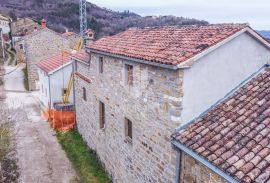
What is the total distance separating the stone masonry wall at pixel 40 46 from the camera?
2917 centimetres

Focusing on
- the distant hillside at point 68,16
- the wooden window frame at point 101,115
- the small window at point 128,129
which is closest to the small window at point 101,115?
the wooden window frame at point 101,115

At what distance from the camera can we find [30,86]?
3083 centimetres

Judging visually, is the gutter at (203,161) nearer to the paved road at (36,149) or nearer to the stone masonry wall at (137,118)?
the stone masonry wall at (137,118)

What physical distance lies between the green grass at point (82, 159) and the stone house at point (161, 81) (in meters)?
0.87

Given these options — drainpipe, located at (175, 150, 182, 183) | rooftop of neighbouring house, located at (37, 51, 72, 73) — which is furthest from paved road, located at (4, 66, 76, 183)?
drainpipe, located at (175, 150, 182, 183)

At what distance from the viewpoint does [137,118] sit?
400 inches

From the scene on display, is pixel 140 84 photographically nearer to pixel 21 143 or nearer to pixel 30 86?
pixel 21 143

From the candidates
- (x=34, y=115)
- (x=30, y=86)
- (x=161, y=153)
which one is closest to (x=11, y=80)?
(x=30, y=86)

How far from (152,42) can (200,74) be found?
2.74 metres

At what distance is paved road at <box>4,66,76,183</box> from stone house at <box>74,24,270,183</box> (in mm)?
2596

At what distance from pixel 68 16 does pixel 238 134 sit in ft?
228

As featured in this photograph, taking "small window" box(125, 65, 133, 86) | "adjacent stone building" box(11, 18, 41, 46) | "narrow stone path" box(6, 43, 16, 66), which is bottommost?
"narrow stone path" box(6, 43, 16, 66)

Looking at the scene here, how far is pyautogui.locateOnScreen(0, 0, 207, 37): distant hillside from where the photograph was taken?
62.7 meters

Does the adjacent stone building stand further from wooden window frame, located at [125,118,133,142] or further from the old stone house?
wooden window frame, located at [125,118,133,142]
